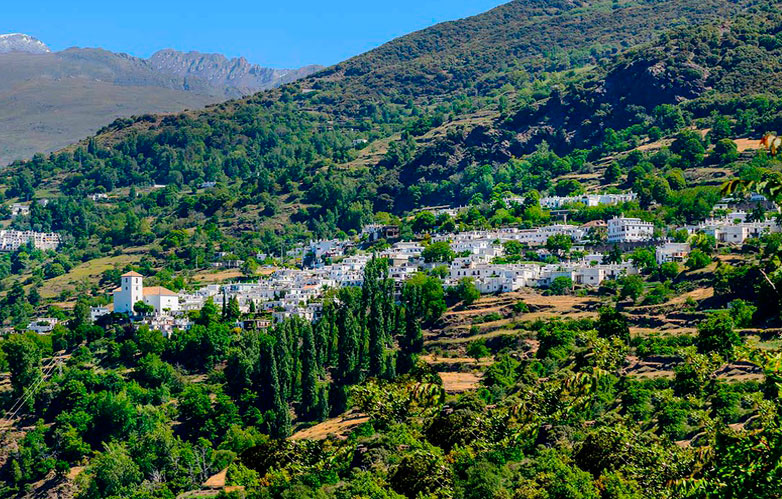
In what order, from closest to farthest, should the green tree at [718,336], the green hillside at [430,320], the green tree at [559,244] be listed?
the green hillside at [430,320] → the green tree at [718,336] → the green tree at [559,244]

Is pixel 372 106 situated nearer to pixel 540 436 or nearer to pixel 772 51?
pixel 772 51

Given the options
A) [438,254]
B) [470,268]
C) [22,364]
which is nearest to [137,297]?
[22,364]

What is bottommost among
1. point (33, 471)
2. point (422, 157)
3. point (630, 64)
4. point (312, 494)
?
point (33, 471)

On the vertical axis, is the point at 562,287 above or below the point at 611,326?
below

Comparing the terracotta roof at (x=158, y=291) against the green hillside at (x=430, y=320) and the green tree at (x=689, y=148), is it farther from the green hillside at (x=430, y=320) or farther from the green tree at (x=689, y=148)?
the green tree at (x=689, y=148)

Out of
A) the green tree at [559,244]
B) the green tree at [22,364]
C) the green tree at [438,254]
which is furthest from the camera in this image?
the green tree at [438,254]

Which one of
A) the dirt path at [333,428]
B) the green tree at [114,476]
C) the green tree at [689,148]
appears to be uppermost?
the green tree at [689,148]

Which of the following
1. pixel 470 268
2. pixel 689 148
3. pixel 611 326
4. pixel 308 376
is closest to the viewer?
pixel 611 326

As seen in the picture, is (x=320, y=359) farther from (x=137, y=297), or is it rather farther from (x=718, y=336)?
(x=718, y=336)

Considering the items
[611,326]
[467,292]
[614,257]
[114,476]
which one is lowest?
[114,476]

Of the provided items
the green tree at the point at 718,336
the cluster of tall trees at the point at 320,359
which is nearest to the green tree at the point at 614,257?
the cluster of tall trees at the point at 320,359

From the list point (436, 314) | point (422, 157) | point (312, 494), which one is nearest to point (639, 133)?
point (422, 157)
